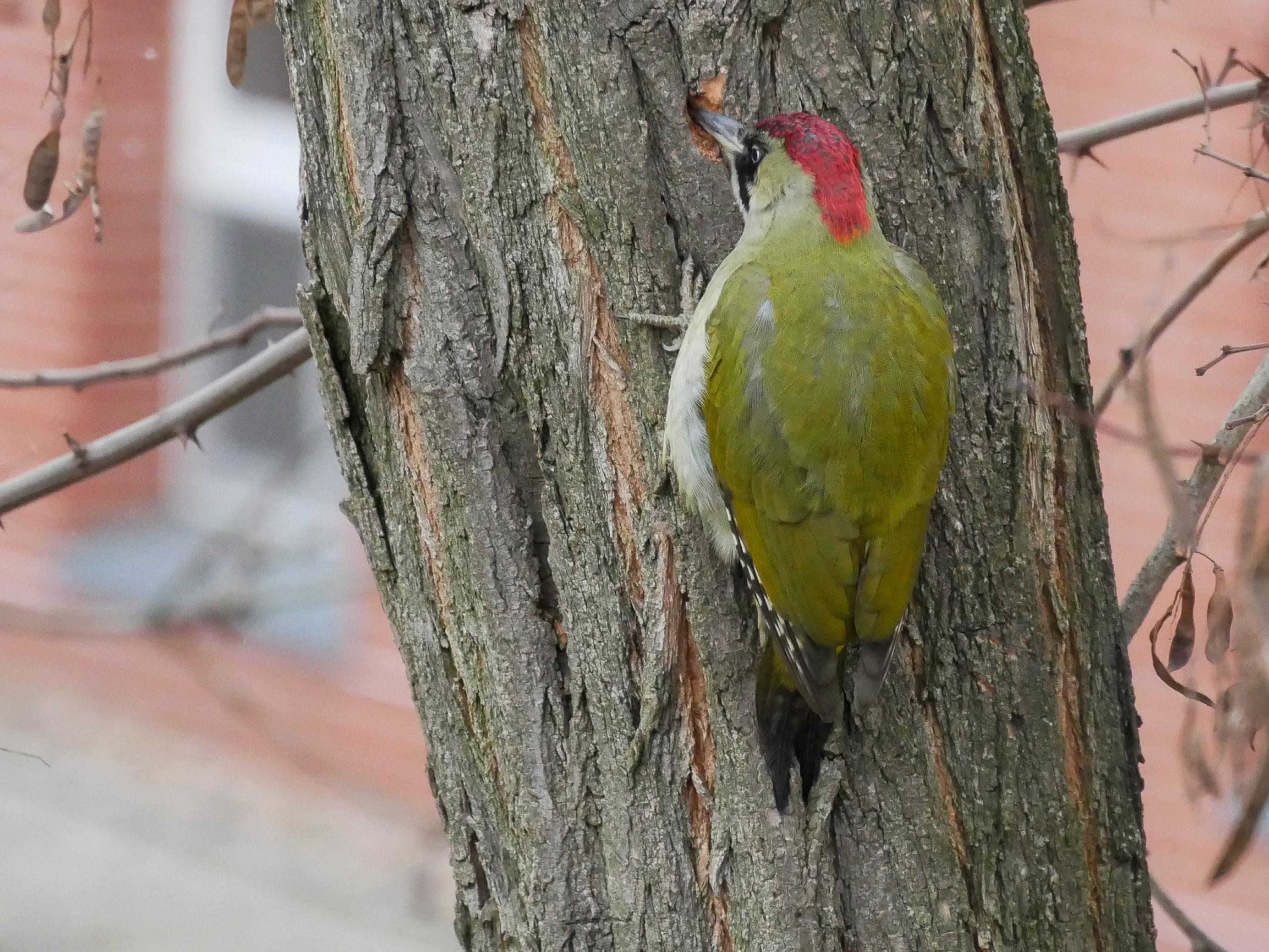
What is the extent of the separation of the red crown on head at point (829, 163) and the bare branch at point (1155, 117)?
2.31ft

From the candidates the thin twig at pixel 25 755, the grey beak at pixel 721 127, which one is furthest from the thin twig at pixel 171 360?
the grey beak at pixel 721 127

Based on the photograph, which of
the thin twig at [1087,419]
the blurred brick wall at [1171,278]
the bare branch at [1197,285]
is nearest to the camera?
the thin twig at [1087,419]

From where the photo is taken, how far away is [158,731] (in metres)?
8.17

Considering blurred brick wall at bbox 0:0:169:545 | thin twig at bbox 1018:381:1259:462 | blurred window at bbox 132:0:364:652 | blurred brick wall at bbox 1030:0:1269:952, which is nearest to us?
thin twig at bbox 1018:381:1259:462

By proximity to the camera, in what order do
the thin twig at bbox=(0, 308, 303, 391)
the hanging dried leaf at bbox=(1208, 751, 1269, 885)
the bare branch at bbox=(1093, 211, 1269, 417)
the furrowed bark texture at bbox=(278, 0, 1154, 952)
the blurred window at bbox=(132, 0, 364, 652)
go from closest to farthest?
the hanging dried leaf at bbox=(1208, 751, 1269, 885) < the furrowed bark texture at bbox=(278, 0, 1154, 952) < the bare branch at bbox=(1093, 211, 1269, 417) < the thin twig at bbox=(0, 308, 303, 391) < the blurred window at bbox=(132, 0, 364, 652)

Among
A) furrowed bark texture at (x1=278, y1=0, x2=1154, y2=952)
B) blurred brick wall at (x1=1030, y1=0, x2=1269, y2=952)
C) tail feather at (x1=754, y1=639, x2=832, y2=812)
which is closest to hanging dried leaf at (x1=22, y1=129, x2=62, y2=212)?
furrowed bark texture at (x1=278, y1=0, x2=1154, y2=952)

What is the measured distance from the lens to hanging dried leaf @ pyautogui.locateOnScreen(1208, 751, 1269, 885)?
0.99m

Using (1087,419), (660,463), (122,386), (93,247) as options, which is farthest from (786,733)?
(122,386)

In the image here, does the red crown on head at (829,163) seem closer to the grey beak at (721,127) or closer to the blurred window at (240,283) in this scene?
the grey beak at (721,127)

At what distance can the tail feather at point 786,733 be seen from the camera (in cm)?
203

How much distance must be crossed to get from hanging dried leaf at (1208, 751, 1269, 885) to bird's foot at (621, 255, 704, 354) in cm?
113

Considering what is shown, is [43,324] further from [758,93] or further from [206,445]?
[758,93]

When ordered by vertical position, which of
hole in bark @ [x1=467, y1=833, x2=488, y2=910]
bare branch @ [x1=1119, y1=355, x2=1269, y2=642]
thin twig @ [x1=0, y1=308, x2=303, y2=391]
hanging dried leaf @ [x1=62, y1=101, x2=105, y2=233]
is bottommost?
hole in bark @ [x1=467, y1=833, x2=488, y2=910]

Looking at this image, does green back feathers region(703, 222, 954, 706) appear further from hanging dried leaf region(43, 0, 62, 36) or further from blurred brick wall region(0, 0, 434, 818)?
blurred brick wall region(0, 0, 434, 818)
